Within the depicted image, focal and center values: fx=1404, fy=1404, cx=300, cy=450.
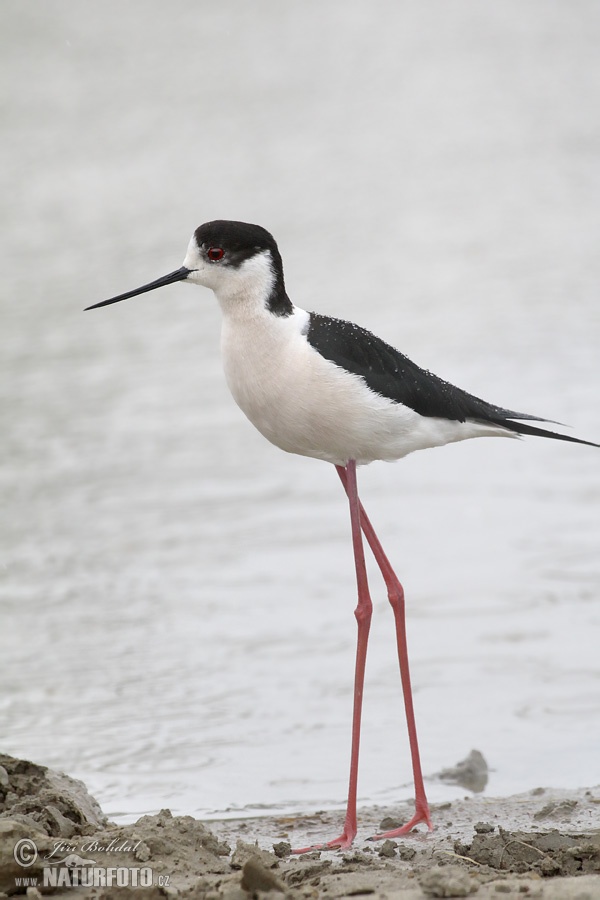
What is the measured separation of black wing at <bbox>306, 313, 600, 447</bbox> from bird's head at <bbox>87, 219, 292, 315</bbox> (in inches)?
7.9

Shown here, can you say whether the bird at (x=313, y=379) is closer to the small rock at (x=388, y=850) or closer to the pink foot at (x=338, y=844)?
the pink foot at (x=338, y=844)

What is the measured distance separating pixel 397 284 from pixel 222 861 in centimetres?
965

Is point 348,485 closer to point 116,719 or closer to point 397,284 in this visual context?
point 116,719

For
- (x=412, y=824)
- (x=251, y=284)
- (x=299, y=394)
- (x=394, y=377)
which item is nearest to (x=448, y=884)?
(x=412, y=824)

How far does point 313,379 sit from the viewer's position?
4.74 metres

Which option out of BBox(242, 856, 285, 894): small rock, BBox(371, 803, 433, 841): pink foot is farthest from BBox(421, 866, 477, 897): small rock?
BBox(371, 803, 433, 841): pink foot

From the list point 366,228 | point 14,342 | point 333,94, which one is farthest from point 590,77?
point 14,342

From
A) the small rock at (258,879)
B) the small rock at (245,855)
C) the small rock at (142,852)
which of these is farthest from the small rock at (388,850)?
the small rock at (258,879)

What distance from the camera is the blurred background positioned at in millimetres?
6094

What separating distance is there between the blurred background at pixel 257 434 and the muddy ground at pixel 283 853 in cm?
50

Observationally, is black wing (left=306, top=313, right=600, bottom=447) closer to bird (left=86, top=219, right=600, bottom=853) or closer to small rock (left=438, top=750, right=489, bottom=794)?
bird (left=86, top=219, right=600, bottom=853)

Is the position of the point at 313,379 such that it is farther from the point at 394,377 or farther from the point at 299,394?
the point at 394,377

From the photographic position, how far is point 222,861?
4125 mm

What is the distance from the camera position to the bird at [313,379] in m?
4.75
